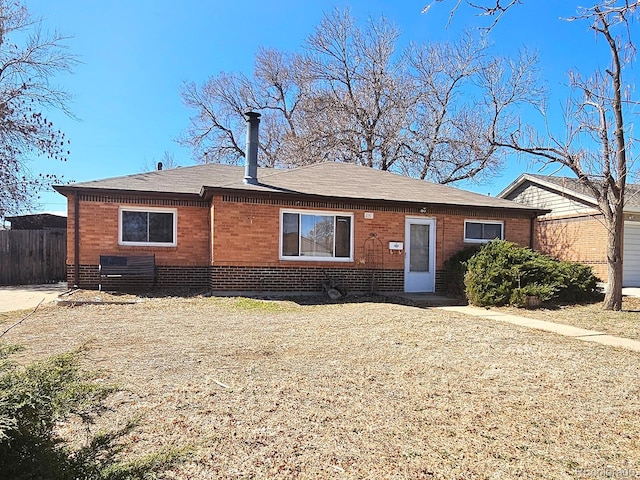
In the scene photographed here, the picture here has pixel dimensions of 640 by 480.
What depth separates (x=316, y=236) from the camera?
1208 centimetres

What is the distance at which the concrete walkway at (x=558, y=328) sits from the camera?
654 cm

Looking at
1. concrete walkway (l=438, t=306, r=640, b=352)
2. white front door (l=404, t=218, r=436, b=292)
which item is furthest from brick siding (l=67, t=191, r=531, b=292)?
concrete walkway (l=438, t=306, r=640, b=352)

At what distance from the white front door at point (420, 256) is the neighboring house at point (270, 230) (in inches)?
1.2

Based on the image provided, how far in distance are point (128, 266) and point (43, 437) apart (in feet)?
34.8

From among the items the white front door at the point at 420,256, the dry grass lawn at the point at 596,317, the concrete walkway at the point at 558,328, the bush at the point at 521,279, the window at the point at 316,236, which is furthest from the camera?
the white front door at the point at 420,256

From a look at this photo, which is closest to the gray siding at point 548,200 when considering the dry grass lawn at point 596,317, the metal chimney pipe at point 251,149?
the dry grass lawn at point 596,317

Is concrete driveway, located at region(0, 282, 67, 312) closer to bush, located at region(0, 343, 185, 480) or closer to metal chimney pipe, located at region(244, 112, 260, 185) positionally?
metal chimney pipe, located at region(244, 112, 260, 185)

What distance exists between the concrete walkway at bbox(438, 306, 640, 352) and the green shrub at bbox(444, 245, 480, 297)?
5.52 feet

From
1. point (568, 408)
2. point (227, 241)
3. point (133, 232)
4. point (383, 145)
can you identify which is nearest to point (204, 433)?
point (568, 408)

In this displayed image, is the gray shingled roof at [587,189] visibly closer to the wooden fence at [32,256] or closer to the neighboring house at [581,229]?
the neighboring house at [581,229]

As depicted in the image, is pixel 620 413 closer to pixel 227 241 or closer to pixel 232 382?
pixel 232 382

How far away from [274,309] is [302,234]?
3.16 meters

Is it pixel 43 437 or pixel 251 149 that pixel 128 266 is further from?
pixel 43 437

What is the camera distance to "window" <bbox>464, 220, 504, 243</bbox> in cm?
1346
